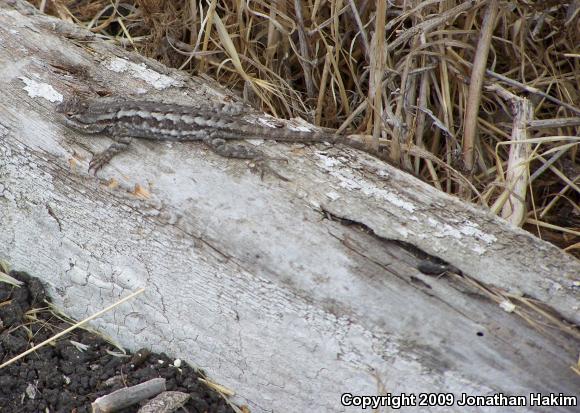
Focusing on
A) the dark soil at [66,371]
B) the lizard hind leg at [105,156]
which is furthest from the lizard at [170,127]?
the dark soil at [66,371]

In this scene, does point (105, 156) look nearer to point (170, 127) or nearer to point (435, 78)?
point (170, 127)

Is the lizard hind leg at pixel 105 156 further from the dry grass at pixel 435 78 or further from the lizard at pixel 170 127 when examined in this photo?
the dry grass at pixel 435 78

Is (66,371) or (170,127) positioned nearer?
(66,371)

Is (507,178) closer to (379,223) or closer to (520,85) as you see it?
(520,85)

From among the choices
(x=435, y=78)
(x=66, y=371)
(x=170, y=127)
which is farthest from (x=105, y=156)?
(x=435, y=78)

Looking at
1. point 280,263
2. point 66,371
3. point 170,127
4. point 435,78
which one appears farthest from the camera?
point 435,78


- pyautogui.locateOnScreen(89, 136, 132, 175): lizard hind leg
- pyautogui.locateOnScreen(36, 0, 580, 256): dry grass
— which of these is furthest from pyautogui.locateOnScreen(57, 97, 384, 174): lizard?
pyautogui.locateOnScreen(36, 0, 580, 256): dry grass
